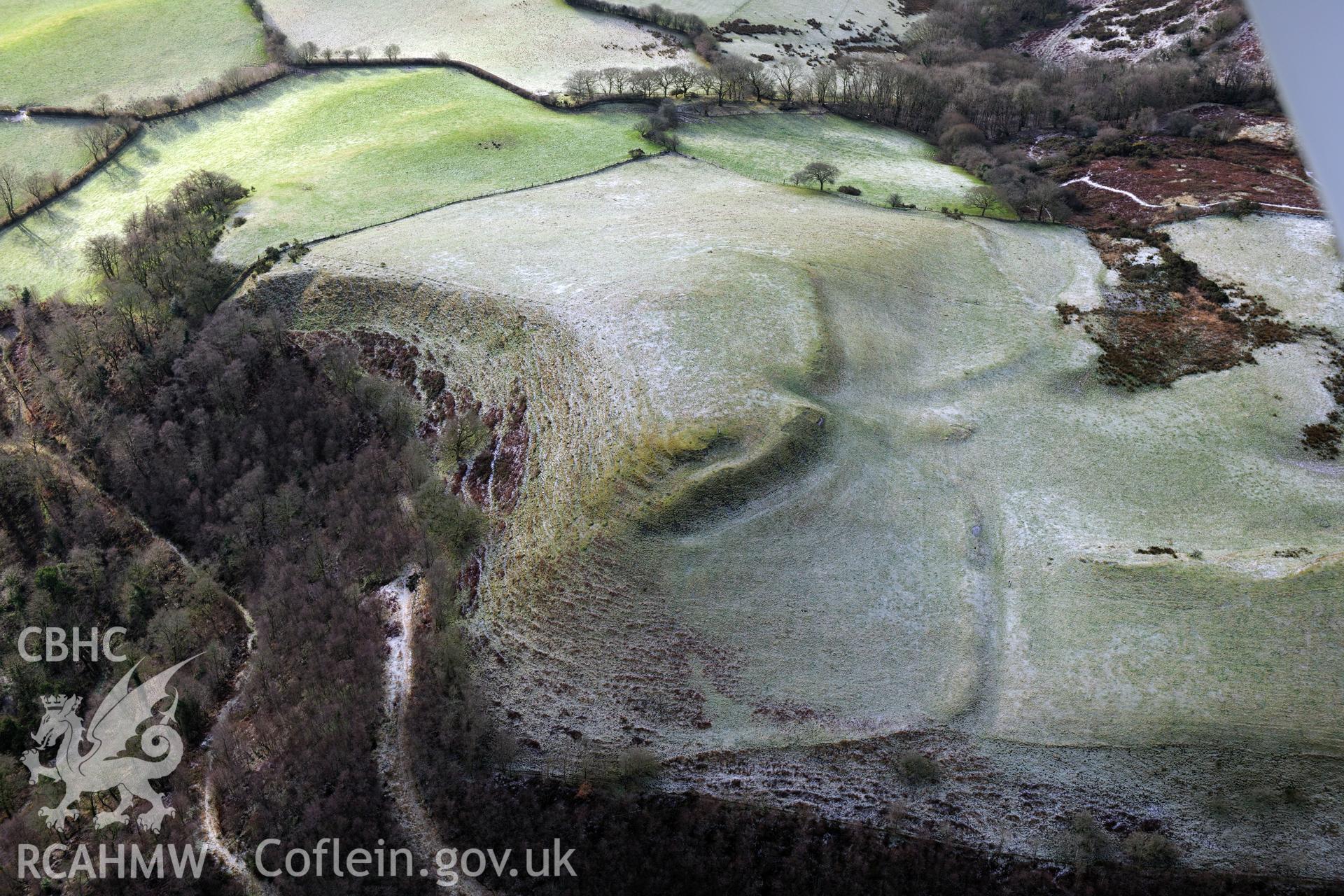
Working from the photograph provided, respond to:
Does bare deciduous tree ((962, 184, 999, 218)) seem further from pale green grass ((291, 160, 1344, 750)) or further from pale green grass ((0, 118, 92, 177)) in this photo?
pale green grass ((0, 118, 92, 177))

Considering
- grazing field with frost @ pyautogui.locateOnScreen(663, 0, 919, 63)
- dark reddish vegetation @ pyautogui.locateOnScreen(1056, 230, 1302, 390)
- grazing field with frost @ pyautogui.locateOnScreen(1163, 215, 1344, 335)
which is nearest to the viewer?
dark reddish vegetation @ pyautogui.locateOnScreen(1056, 230, 1302, 390)

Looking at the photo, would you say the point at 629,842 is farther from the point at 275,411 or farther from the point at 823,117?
the point at 823,117

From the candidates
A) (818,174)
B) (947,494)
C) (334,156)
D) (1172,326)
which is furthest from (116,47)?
(1172,326)

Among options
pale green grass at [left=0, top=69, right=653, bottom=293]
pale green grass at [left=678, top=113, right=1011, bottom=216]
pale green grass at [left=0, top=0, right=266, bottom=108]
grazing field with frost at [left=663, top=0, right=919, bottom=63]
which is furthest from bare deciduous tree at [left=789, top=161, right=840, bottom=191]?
pale green grass at [left=0, top=0, right=266, bottom=108]

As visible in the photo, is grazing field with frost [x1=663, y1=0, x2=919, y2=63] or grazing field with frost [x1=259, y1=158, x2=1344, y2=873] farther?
grazing field with frost [x1=663, y1=0, x2=919, y2=63]

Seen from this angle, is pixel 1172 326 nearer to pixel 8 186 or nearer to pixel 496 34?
pixel 496 34

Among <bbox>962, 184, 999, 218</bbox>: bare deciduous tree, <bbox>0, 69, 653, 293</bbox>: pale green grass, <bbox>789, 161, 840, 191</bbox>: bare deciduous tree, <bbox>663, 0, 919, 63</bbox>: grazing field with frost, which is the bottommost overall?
<bbox>962, 184, 999, 218</bbox>: bare deciduous tree
